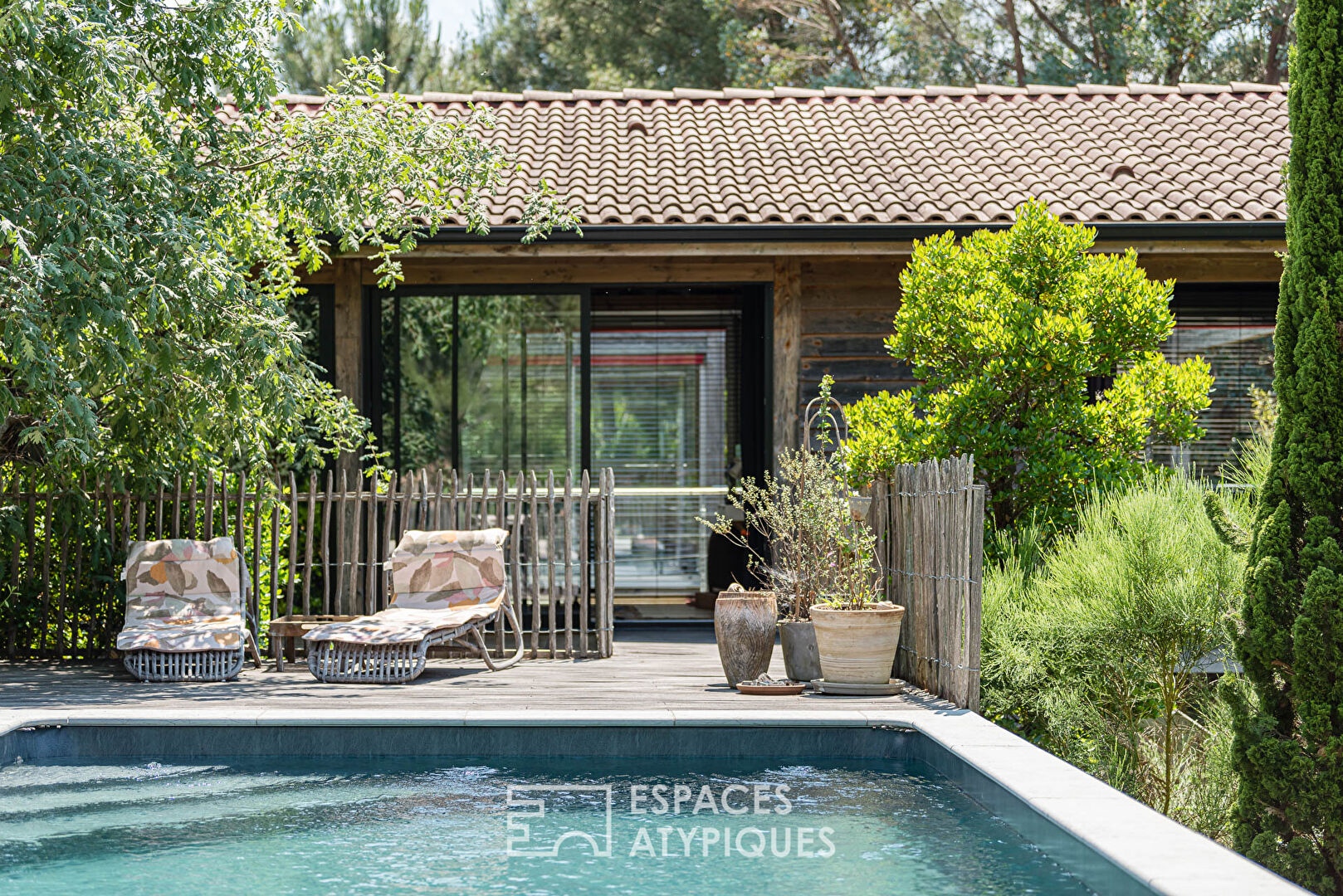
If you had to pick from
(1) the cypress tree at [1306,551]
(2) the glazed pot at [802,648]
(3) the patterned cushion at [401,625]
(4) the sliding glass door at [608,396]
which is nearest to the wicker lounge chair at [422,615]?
(3) the patterned cushion at [401,625]

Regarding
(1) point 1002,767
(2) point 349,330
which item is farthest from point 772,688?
(2) point 349,330

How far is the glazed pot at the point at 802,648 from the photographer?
264 inches

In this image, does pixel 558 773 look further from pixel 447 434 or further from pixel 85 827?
pixel 447 434

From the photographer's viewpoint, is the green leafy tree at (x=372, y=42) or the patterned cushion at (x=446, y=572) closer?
the patterned cushion at (x=446, y=572)

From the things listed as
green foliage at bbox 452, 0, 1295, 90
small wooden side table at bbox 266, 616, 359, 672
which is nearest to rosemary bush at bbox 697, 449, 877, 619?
small wooden side table at bbox 266, 616, 359, 672

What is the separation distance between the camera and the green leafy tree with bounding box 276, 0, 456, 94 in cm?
2056

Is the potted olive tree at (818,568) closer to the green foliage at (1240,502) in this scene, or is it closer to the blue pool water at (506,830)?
the blue pool water at (506,830)

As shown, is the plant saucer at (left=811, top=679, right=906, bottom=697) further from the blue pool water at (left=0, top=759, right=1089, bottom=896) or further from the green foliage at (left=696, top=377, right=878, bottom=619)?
the blue pool water at (left=0, top=759, right=1089, bottom=896)

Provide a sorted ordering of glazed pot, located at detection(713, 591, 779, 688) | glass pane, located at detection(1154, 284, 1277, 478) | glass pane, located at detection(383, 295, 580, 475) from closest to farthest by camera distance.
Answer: glazed pot, located at detection(713, 591, 779, 688) < glass pane, located at detection(383, 295, 580, 475) < glass pane, located at detection(1154, 284, 1277, 478)

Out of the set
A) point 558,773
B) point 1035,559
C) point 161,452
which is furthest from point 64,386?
point 1035,559

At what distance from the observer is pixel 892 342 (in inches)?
293

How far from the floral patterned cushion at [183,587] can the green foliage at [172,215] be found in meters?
0.59

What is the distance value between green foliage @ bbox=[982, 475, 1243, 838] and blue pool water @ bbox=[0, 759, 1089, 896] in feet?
3.12

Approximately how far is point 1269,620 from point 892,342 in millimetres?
3501
